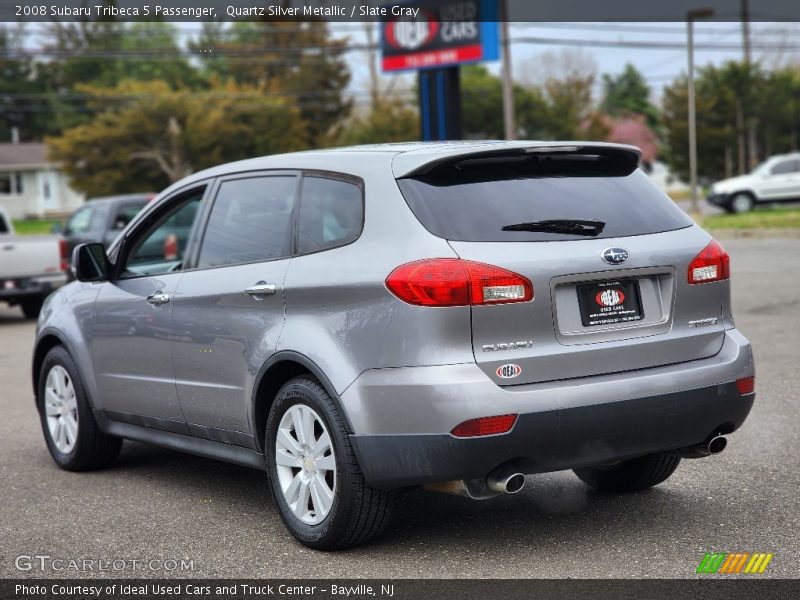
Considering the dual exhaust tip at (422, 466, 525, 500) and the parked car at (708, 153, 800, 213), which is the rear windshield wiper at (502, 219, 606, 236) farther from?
the parked car at (708, 153, 800, 213)

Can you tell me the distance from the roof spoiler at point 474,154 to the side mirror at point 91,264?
7.88 feet

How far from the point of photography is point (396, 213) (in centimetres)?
483

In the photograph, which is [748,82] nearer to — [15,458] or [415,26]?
[415,26]

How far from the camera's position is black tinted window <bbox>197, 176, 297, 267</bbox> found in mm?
5461

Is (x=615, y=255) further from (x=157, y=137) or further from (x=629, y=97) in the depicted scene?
(x=629, y=97)

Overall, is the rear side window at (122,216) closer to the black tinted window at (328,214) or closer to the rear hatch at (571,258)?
the black tinted window at (328,214)

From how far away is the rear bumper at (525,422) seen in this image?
4516mm

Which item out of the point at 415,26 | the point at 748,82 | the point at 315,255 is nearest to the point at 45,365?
the point at 315,255

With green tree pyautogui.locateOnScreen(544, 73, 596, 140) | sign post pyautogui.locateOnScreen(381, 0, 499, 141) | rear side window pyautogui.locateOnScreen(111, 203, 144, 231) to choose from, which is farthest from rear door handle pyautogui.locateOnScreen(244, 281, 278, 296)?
green tree pyautogui.locateOnScreen(544, 73, 596, 140)

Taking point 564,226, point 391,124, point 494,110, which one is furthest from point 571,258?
point 494,110

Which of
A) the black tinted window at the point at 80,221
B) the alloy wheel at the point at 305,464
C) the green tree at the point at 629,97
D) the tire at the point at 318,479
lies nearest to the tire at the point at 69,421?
the tire at the point at 318,479

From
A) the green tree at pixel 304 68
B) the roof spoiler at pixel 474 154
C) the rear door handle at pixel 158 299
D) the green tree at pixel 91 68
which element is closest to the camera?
the roof spoiler at pixel 474 154

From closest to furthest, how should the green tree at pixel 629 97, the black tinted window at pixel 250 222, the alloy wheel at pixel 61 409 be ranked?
the black tinted window at pixel 250 222
the alloy wheel at pixel 61 409
the green tree at pixel 629 97

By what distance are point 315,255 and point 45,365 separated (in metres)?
2.90
